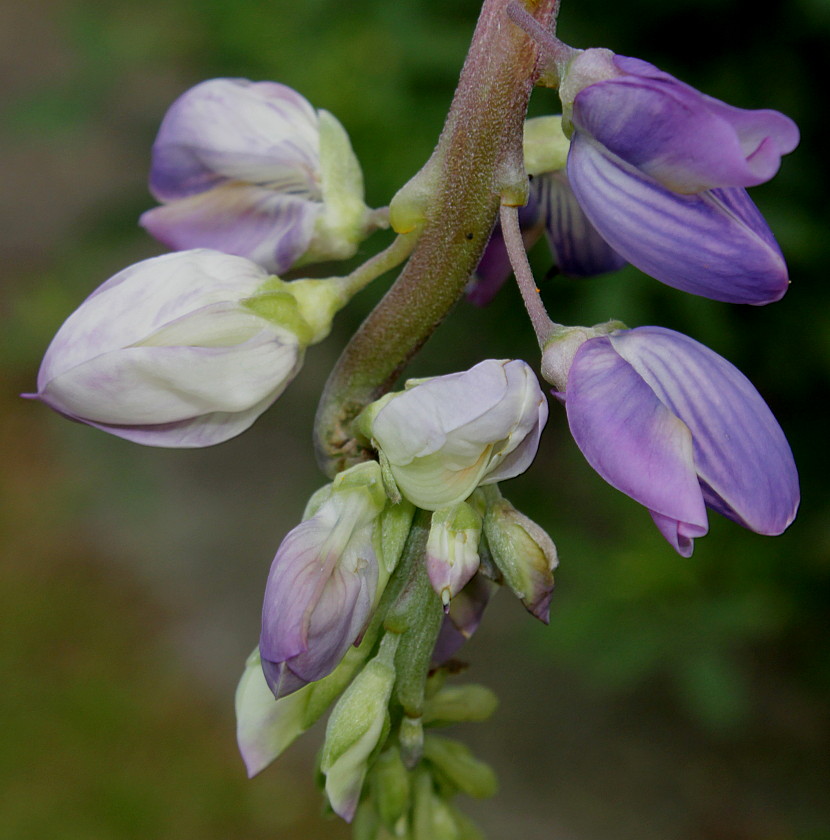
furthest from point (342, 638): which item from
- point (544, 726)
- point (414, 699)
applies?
point (544, 726)

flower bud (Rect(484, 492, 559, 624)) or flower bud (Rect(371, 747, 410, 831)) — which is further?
flower bud (Rect(371, 747, 410, 831))

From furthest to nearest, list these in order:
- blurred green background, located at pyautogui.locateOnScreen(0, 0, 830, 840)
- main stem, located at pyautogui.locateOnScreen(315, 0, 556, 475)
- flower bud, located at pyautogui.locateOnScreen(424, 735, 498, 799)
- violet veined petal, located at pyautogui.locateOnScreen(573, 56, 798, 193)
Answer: blurred green background, located at pyautogui.locateOnScreen(0, 0, 830, 840)
flower bud, located at pyautogui.locateOnScreen(424, 735, 498, 799)
main stem, located at pyautogui.locateOnScreen(315, 0, 556, 475)
violet veined petal, located at pyautogui.locateOnScreen(573, 56, 798, 193)

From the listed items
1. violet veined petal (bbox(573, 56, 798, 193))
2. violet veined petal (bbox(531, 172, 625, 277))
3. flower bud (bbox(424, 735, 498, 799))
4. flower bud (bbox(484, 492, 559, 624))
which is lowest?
flower bud (bbox(424, 735, 498, 799))

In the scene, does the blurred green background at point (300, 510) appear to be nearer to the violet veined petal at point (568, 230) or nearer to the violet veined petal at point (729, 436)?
the violet veined petal at point (568, 230)

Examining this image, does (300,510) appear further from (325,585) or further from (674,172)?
(674,172)

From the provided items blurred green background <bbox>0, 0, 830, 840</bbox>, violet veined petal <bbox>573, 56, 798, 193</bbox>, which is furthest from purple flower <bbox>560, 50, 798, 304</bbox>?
blurred green background <bbox>0, 0, 830, 840</bbox>

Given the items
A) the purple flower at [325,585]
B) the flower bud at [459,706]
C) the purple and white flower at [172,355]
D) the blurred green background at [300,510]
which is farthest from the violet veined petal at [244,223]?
the blurred green background at [300,510]

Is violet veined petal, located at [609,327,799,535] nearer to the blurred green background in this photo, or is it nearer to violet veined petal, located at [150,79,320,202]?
violet veined petal, located at [150,79,320,202]
